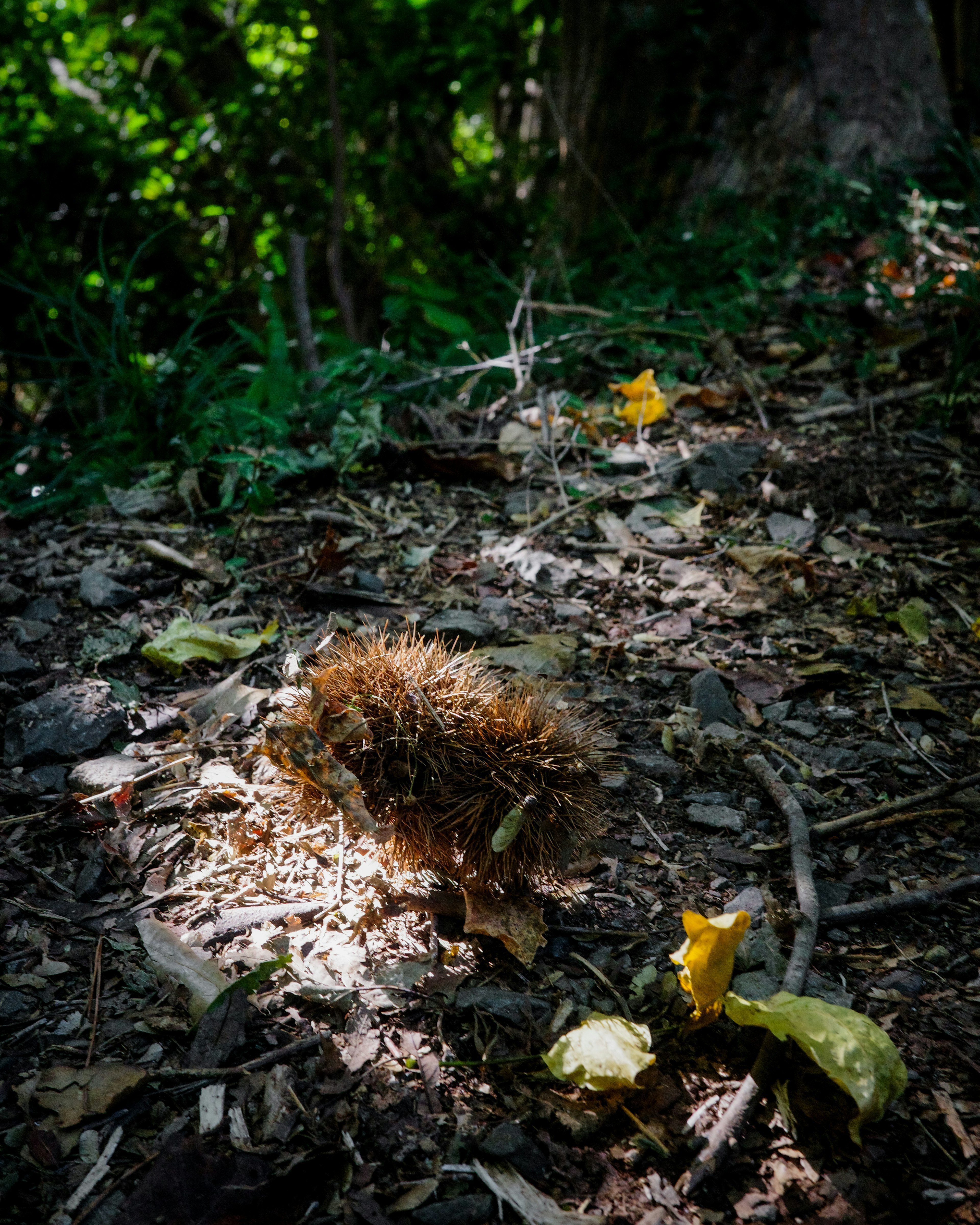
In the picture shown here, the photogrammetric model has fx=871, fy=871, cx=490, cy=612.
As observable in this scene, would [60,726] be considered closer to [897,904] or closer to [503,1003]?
[503,1003]

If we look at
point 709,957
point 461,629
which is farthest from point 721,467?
point 709,957

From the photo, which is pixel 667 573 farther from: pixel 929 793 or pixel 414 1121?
pixel 414 1121

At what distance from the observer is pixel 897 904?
1713 millimetres

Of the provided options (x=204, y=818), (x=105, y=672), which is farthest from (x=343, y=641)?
(x=105, y=672)

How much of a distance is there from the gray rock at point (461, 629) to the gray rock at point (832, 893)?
3.49 feet

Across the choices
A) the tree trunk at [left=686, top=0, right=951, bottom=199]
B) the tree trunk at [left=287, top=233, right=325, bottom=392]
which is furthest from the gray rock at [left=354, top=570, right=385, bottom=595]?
the tree trunk at [left=686, top=0, right=951, bottom=199]

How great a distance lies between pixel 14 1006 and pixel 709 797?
1466 mm

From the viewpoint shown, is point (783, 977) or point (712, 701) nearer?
point (783, 977)

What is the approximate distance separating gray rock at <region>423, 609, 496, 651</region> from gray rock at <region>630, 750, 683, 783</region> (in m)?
0.56

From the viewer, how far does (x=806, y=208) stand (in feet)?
15.3

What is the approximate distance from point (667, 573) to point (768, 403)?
131 cm

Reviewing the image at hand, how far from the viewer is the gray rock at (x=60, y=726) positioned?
81.5 inches

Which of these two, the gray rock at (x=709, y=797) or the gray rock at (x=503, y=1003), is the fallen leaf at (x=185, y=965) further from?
the gray rock at (x=709, y=797)

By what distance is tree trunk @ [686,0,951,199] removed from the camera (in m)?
4.77
